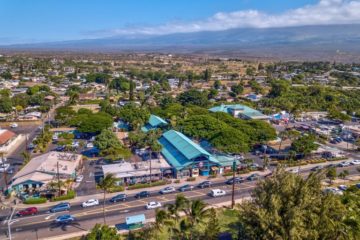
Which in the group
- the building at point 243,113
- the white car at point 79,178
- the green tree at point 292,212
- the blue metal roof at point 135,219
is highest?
the green tree at point 292,212

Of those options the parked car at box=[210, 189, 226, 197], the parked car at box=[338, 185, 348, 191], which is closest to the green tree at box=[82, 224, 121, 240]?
Result: the parked car at box=[210, 189, 226, 197]

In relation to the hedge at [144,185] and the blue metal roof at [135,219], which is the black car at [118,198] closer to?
the hedge at [144,185]

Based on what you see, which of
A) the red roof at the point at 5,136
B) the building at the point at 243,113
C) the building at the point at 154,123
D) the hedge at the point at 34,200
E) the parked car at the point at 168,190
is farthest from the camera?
the building at the point at 243,113

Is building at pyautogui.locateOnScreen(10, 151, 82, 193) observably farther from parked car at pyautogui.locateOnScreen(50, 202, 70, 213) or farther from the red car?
parked car at pyautogui.locateOnScreen(50, 202, 70, 213)

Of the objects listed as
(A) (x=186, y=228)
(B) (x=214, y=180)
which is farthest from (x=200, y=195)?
(A) (x=186, y=228)

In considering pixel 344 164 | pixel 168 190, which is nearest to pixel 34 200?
pixel 168 190

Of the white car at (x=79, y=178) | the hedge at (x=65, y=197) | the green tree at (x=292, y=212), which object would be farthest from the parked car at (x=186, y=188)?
the green tree at (x=292, y=212)

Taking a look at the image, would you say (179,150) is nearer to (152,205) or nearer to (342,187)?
(152,205)

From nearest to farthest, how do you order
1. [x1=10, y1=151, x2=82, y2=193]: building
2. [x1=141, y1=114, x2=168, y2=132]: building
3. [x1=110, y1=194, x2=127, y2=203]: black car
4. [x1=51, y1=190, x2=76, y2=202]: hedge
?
[x1=51, y1=190, x2=76, y2=202]: hedge, [x1=110, y1=194, x2=127, y2=203]: black car, [x1=10, y1=151, x2=82, y2=193]: building, [x1=141, y1=114, x2=168, y2=132]: building
